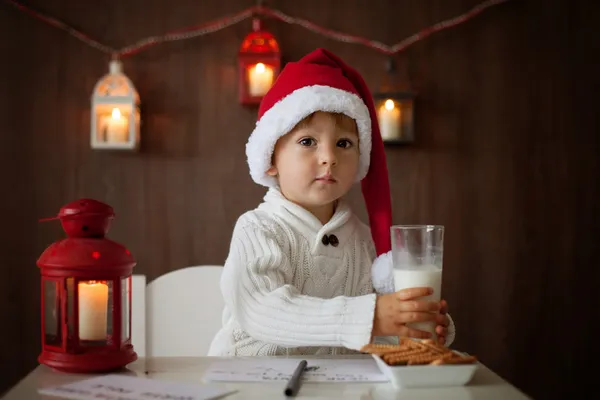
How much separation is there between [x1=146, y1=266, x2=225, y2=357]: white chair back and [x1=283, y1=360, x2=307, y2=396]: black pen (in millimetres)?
959

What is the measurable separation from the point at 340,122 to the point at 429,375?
2.26ft

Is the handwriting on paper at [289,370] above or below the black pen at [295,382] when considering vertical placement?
below

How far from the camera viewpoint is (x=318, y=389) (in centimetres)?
94

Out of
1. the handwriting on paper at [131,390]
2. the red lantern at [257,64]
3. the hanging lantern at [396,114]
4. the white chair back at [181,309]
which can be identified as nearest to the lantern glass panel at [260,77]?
the red lantern at [257,64]

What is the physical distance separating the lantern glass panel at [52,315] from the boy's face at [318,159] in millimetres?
562

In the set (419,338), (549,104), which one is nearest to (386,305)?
(419,338)

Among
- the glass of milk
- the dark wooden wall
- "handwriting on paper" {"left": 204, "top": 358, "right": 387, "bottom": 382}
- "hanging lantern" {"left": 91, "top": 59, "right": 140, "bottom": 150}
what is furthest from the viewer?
the dark wooden wall

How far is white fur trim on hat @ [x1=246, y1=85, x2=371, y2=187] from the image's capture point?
1420mm

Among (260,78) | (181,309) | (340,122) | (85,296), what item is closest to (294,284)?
(340,122)

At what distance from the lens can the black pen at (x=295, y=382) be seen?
905mm

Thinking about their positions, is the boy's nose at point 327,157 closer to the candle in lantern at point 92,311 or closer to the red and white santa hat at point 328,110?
the red and white santa hat at point 328,110

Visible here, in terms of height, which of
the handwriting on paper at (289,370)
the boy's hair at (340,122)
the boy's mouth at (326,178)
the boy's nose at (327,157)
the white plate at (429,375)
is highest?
the boy's hair at (340,122)

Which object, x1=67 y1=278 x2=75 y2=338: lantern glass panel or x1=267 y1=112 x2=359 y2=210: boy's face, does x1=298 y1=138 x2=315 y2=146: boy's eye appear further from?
x1=67 y1=278 x2=75 y2=338: lantern glass panel

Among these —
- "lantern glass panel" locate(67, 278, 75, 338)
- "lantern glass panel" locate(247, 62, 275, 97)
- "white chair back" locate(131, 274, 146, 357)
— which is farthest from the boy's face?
"lantern glass panel" locate(247, 62, 275, 97)
